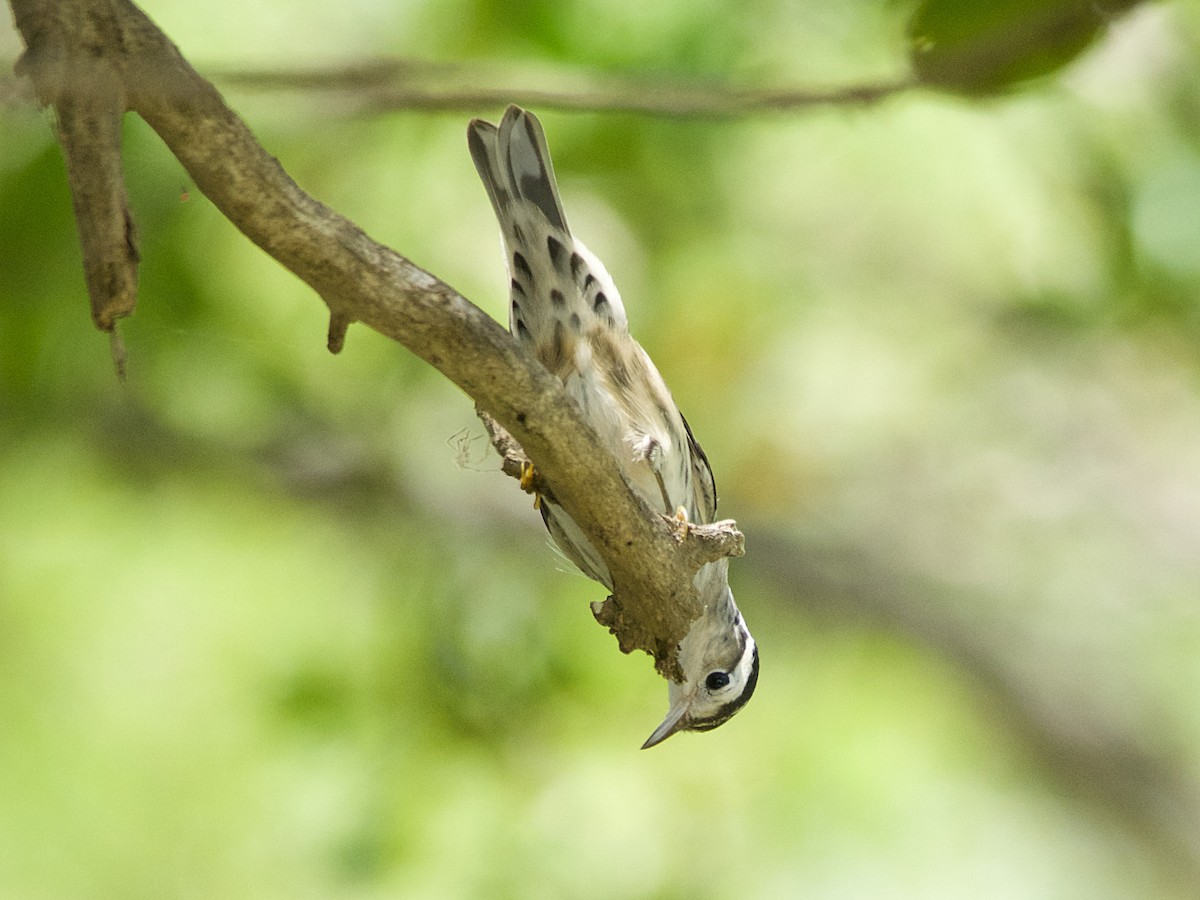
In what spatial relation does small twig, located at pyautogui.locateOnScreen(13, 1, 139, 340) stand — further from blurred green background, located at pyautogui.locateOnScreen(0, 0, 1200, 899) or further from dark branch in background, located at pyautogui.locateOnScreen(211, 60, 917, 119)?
blurred green background, located at pyautogui.locateOnScreen(0, 0, 1200, 899)

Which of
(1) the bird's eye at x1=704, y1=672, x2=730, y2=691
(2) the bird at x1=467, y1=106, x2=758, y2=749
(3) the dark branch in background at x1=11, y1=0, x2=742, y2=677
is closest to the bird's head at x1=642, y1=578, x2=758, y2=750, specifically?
(1) the bird's eye at x1=704, y1=672, x2=730, y2=691

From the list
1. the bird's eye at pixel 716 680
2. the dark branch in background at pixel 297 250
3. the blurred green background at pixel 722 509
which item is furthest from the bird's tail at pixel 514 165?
the bird's eye at pixel 716 680

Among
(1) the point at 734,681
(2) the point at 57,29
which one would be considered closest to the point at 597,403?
(1) the point at 734,681

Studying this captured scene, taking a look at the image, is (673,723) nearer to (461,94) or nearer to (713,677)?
(713,677)

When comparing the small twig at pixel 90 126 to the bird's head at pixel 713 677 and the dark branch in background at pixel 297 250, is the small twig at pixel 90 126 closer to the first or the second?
the dark branch in background at pixel 297 250

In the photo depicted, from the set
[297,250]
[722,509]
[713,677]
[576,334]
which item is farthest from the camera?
[722,509]

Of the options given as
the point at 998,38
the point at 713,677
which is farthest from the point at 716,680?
the point at 998,38
